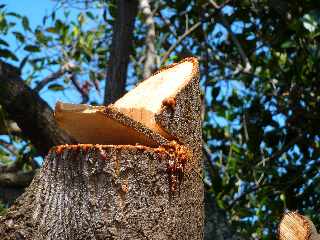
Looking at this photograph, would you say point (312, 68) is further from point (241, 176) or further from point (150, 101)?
point (150, 101)

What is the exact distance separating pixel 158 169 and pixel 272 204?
2.11 meters

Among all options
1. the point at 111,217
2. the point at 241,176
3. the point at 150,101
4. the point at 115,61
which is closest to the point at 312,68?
the point at 241,176

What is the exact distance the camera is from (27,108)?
9.37ft

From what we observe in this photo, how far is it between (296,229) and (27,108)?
50.4 inches

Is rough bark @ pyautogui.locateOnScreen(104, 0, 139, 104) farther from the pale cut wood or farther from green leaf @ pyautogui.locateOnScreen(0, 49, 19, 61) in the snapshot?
the pale cut wood

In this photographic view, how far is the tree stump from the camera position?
1492mm

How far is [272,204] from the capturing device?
354cm

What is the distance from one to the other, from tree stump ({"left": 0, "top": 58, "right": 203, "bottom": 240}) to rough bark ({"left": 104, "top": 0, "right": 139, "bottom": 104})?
1587mm

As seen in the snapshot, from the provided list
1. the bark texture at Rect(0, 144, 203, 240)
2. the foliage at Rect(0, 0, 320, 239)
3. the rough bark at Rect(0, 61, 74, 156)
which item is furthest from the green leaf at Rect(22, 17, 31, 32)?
the bark texture at Rect(0, 144, 203, 240)

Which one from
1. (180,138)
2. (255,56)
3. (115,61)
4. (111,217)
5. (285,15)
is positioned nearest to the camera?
(111,217)

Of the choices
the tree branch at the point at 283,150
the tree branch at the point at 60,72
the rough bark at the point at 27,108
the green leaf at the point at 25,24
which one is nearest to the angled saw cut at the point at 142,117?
the rough bark at the point at 27,108

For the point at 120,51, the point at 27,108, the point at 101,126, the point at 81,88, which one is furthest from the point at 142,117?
the point at 81,88

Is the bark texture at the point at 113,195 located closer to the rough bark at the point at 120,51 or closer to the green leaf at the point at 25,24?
the rough bark at the point at 120,51

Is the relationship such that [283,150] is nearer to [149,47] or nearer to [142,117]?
[149,47]
